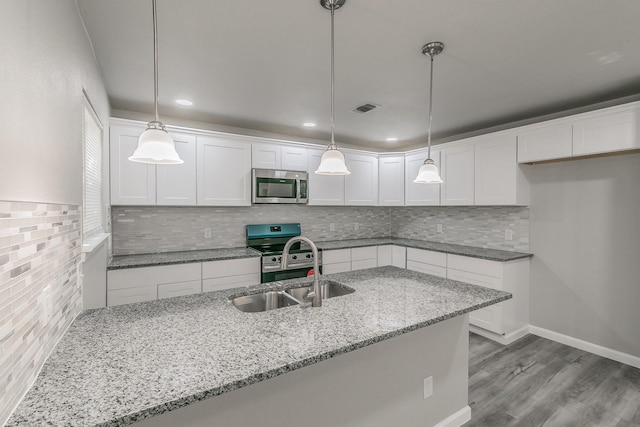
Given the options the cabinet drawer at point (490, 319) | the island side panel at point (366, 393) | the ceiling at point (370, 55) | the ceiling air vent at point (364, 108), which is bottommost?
the cabinet drawer at point (490, 319)

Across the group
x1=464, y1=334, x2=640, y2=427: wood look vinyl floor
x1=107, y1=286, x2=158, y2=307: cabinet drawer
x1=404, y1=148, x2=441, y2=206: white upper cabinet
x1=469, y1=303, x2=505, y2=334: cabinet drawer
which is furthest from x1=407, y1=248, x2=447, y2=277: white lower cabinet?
x1=107, y1=286, x2=158, y2=307: cabinet drawer

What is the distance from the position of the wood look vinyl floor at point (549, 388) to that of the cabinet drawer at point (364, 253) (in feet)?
5.39

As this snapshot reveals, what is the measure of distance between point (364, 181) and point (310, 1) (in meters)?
3.18

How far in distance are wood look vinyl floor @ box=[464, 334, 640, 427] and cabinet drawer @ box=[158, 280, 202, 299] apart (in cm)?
254

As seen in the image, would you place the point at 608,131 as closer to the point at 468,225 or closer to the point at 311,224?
the point at 468,225

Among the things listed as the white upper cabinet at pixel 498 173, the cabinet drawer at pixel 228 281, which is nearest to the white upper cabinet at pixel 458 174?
the white upper cabinet at pixel 498 173

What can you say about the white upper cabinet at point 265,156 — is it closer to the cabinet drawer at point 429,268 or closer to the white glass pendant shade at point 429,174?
the white glass pendant shade at point 429,174

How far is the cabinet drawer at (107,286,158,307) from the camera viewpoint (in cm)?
272

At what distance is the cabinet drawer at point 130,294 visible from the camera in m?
2.72

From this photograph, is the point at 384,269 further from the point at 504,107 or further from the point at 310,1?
the point at 504,107

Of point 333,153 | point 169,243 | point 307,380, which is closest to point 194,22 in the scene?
point 333,153

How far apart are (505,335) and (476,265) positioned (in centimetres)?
77

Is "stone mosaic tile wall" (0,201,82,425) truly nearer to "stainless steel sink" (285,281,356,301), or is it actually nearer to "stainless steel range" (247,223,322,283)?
"stainless steel sink" (285,281,356,301)

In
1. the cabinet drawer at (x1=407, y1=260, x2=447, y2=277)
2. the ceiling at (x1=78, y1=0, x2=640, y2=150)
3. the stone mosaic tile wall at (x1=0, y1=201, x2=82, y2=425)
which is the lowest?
the cabinet drawer at (x1=407, y1=260, x2=447, y2=277)
